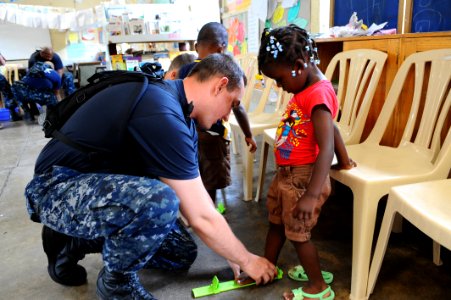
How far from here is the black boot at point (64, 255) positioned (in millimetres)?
1396

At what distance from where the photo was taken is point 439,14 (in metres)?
1.73

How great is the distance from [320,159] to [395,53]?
83 centimetres

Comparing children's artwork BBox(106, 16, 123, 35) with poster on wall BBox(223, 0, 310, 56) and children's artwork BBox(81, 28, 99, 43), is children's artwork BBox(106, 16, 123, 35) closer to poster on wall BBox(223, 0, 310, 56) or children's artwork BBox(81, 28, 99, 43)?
poster on wall BBox(223, 0, 310, 56)

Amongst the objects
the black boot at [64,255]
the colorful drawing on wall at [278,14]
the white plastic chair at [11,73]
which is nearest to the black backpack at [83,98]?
the black boot at [64,255]

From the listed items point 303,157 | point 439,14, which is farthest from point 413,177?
point 439,14

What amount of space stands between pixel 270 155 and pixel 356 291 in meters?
1.87

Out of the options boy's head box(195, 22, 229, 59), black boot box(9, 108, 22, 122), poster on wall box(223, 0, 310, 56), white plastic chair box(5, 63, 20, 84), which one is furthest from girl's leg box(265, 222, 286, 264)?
white plastic chair box(5, 63, 20, 84)

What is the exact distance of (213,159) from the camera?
72.8 inches

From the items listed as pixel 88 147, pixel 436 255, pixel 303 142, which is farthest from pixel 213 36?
pixel 436 255

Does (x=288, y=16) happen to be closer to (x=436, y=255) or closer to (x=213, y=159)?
(x=213, y=159)

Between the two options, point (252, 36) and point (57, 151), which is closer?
point (57, 151)

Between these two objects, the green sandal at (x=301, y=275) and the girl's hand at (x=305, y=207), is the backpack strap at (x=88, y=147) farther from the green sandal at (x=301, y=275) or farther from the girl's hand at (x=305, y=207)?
the green sandal at (x=301, y=275)

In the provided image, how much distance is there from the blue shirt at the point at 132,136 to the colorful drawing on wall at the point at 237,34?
2.91m

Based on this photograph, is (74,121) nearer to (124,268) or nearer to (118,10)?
(124,268)
